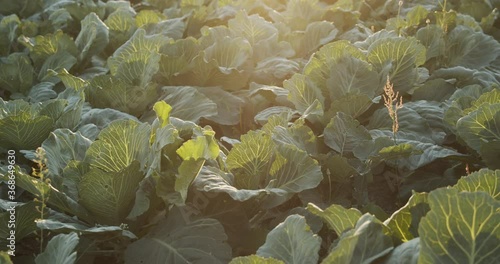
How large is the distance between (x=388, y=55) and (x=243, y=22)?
3.32ft

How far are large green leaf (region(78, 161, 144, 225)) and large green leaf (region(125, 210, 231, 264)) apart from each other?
0.45 ft

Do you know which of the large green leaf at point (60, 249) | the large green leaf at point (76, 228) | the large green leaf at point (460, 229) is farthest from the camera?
the large green leaf at point (76, 228)

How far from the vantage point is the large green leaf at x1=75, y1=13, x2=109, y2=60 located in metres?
3.95

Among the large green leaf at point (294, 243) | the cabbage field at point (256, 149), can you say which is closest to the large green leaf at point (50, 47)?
the cabbage field at point (256, 149)

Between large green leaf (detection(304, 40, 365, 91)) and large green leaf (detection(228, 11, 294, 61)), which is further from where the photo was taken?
large green leaf (detection(228, 11, 294, 61))

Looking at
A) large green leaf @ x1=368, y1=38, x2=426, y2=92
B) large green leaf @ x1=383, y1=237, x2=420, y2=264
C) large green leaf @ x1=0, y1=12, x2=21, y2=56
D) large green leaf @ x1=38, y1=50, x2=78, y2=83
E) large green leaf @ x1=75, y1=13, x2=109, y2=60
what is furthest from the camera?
large green leaf @ x1=0, y1=12, x2=21, y2=56

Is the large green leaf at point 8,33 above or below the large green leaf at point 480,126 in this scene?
below

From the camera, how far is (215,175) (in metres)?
2.41

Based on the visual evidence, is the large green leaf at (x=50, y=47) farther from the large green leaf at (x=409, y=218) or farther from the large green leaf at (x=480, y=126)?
the large green leaf at (x=409, y=218)

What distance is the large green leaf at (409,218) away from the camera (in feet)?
6.07

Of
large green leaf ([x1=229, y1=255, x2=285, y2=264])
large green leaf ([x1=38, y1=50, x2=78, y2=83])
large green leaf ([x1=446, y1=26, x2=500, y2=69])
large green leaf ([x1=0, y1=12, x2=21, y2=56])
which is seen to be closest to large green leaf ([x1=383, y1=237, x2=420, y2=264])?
large green leaf ([x1=229, y1=255, x2=285, y2=264])

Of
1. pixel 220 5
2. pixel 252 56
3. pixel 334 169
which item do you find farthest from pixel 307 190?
pixel 220 5

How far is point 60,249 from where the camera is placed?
2.11m

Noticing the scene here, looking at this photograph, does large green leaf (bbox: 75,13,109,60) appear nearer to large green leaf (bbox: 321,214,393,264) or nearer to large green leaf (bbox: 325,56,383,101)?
large green leaf (bbox: 325,56,383,101)
